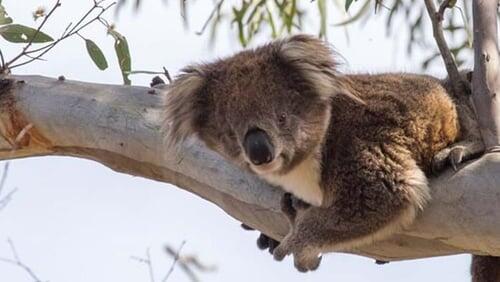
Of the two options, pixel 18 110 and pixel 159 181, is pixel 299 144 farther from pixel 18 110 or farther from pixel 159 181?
pixel 18 110

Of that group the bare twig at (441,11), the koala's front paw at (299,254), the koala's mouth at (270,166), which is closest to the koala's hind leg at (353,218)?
the koala's front paw at (299,254)

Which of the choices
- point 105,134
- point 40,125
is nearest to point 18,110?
point 40,125

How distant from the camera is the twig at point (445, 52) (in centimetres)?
336

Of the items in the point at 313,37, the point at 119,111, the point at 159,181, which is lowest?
the point at 159,181

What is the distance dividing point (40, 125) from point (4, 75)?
0.67 feet

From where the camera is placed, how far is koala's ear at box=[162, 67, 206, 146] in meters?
3.53

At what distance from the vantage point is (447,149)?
3.25 meters

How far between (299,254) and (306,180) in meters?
0.23

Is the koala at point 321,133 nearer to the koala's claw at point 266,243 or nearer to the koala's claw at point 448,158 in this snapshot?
the koala's claw at point 448,158

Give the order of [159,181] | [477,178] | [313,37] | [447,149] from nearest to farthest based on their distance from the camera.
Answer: [477,178] < [447,149] < [313,37] < [159,181]

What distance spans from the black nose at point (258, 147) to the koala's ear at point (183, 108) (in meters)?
0.31

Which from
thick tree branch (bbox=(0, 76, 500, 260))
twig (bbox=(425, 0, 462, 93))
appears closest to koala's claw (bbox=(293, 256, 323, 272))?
thick tree branch (bbox=(0, 76, 500, 260))

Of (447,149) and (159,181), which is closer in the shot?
(447,149)

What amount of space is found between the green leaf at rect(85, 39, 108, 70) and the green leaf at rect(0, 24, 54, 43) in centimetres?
22
